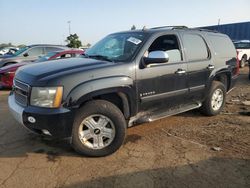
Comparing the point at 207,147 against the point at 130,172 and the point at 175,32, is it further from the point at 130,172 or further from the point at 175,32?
the point at 175,32

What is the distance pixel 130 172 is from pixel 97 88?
1170 millimetres

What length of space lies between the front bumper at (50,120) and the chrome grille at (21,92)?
0.14m

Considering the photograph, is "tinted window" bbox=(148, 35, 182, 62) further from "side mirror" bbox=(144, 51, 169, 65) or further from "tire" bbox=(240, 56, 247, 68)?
"tire" bbox=(240, 56, 247, 68)

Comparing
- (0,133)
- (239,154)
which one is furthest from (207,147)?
(0,133)

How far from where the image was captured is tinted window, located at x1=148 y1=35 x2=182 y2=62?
191 inches

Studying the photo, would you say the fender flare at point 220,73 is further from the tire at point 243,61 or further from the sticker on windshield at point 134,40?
the tire at point 243,61

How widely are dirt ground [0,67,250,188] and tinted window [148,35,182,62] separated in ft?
4.27

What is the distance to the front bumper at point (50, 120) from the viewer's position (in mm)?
3631

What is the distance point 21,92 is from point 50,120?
724mm

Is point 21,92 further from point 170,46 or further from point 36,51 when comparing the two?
point 36,51

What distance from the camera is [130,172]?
11.8 ft

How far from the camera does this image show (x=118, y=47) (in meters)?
4.83

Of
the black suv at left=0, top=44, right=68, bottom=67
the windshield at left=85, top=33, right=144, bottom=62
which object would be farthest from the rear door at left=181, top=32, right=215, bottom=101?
the black suv at left=0, top=44, right=68, bottom=67

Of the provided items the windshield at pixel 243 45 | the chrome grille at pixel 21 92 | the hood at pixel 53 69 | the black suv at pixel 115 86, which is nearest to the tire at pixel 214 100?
the black suv at pixel 115 86
